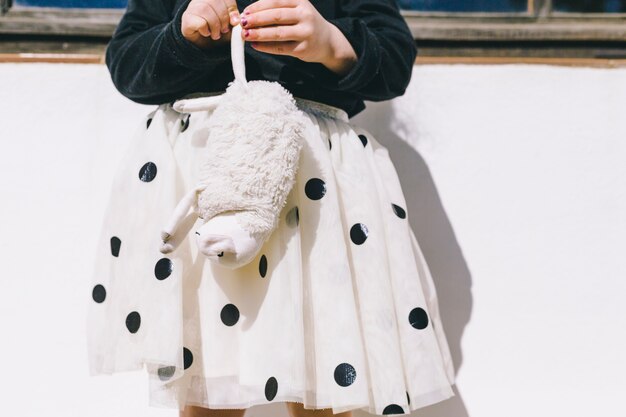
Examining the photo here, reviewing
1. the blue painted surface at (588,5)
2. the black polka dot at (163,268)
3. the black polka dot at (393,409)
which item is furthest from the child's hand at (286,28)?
the blue painted surface at (588,5)

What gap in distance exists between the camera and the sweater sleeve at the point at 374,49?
2.34 feet

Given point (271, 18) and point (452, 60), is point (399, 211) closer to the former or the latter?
point (271, 18)

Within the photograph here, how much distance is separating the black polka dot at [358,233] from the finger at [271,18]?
0.23 meters

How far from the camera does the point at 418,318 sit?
2.39ft

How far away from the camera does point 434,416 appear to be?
3.30 feet

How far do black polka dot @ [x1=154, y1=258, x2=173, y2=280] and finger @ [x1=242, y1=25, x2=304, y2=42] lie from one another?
25 centimetres

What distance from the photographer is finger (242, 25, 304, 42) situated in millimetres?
646

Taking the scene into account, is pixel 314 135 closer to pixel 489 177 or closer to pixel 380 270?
pixel 380 270

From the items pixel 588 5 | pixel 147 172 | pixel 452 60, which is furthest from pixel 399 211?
pixel 588 5

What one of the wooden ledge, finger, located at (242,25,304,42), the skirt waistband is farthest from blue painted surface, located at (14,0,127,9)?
finger, located at (242,25,304,42)

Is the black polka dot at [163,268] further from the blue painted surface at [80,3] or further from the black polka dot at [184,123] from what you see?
the blue painted surface at [80,3]

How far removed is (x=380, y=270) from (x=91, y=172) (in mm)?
597

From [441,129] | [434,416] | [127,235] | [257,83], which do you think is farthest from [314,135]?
[434,416]

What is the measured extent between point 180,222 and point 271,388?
0.19 meters
